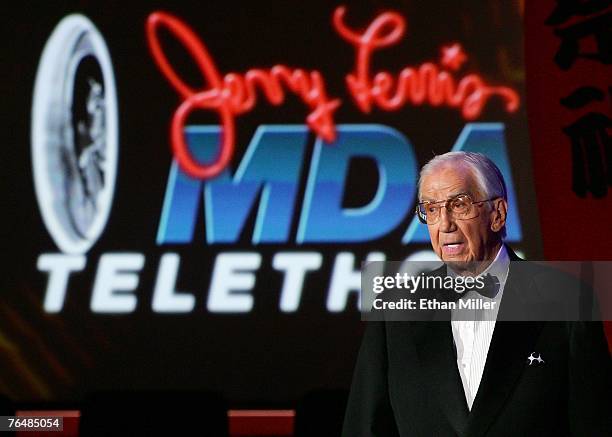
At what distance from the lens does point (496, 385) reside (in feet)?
6.51

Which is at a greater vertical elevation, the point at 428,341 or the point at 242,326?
the point at 242,326

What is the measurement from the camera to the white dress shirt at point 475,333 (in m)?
2.06

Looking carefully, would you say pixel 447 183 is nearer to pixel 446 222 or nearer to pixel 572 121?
pixel 446 222

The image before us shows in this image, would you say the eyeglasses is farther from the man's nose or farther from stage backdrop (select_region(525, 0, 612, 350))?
stage backdrop (select_region(525, 0, 612, 350))

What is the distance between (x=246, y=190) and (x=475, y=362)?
3807 millimetres

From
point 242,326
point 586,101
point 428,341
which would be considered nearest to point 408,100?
point 586,101

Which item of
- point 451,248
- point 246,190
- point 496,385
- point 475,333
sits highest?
point 246,190

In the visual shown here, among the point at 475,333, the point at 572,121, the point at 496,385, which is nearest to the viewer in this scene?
the point at 496,385

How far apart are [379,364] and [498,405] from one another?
277mm

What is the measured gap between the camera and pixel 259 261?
5.71 meters

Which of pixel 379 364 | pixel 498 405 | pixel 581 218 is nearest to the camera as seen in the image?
pixel 498 405

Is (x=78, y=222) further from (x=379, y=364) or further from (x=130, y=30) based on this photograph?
(x=379, y=364)
